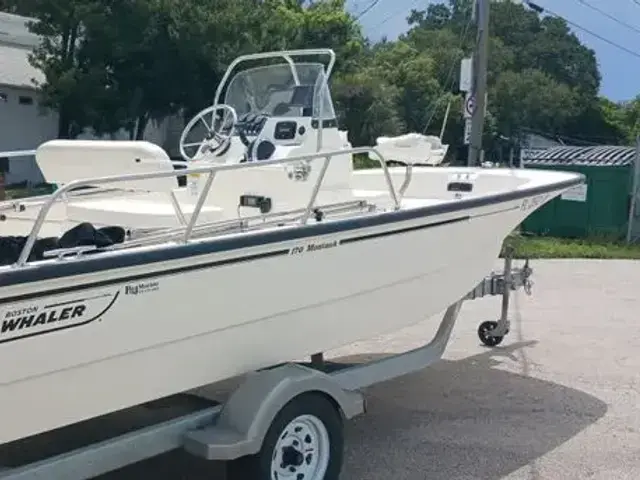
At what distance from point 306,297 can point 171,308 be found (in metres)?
0.92

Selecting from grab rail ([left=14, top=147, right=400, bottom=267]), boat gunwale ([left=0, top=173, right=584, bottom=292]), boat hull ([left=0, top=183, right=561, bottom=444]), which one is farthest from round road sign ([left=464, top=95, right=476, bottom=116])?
grab rail ([left=14, top=147, right=400, bottom=267])

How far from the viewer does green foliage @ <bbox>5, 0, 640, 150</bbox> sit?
24641mm

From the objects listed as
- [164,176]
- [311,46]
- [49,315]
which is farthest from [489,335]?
[311,46]

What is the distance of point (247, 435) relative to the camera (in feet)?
15.2

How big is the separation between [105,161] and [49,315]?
6.06ft

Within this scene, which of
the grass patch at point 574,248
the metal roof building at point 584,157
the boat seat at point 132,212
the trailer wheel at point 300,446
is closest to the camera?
the trailer wheel at point 300,446

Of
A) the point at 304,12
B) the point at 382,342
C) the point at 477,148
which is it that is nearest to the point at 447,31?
the point at 304,12

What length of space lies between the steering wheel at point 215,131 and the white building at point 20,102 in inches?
698

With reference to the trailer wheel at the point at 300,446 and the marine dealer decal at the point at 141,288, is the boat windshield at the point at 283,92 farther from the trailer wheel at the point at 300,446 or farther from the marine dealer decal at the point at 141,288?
the marine dealer decal at the point at 141,288

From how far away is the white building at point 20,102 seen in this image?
25.7m

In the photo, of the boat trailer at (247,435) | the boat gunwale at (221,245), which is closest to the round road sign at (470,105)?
the boat gunwale at (221,245)

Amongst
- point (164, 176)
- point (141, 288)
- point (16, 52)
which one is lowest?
point (141, 288)

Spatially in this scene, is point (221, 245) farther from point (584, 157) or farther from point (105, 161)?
point (584, 157)

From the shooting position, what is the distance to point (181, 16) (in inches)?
991
